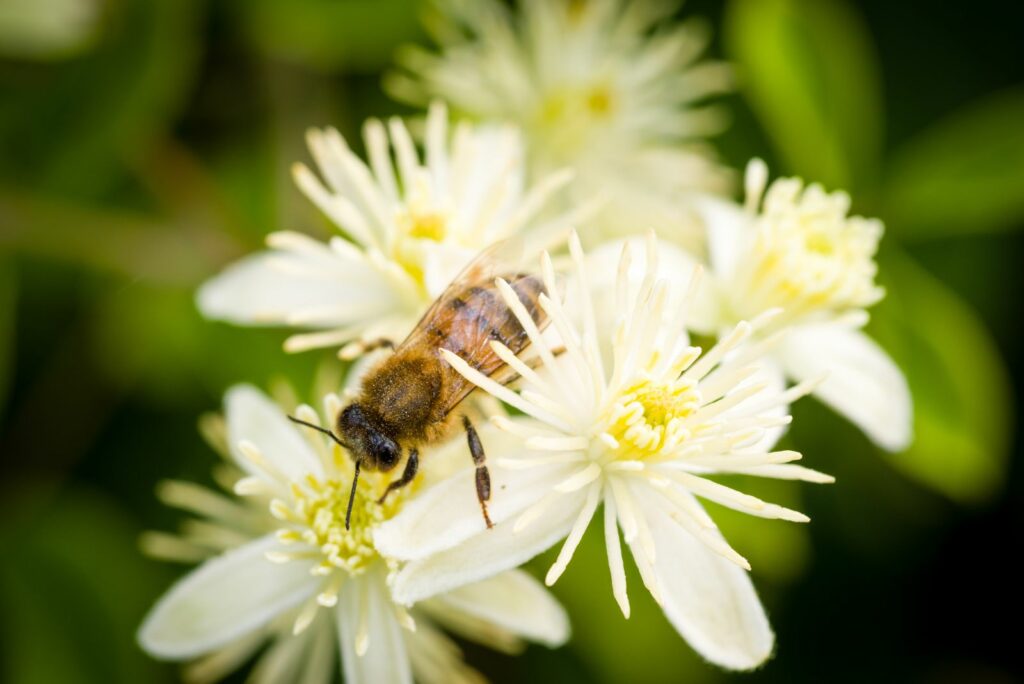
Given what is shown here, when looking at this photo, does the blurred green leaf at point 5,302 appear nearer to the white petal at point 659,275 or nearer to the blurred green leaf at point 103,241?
the blurred green leaf at point 103,241

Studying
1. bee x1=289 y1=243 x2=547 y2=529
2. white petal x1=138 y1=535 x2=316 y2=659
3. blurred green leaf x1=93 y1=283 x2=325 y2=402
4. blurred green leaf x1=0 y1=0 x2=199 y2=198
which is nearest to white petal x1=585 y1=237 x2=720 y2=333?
bee x1=289 y1=243 x2=547 y2=529

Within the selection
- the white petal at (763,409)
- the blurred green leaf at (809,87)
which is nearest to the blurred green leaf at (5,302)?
the white petal at (763,409)

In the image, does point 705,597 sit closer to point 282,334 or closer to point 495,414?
point 495,414

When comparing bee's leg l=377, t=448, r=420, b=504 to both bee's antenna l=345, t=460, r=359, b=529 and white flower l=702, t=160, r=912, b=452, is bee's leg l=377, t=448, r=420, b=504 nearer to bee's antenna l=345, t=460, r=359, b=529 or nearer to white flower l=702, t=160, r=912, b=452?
bee's antenna l=345, t=460, r=359, b=529

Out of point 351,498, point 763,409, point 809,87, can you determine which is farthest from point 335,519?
point 809,87

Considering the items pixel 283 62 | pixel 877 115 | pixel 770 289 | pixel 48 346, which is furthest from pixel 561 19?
pixel 48 346

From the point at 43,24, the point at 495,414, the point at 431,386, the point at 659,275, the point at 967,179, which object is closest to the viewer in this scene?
the point at 431,386
